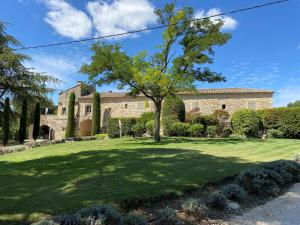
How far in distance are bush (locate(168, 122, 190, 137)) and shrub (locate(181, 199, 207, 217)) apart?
66.8ft

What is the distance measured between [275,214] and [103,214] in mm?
3098

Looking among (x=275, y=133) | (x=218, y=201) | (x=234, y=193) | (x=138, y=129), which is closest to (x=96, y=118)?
(x=138, y=129)

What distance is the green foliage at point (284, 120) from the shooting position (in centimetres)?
2294

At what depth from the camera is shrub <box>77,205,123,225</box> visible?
4262 millimetres

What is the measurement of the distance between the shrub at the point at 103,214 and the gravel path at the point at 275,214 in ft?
6.10

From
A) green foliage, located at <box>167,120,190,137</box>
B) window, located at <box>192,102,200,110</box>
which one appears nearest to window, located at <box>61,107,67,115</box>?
window, located at <box>192,102,200,110</box>

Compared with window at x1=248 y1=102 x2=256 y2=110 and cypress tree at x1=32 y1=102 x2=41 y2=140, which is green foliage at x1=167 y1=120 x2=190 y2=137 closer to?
window at x1=248 y1=102 x2=256 y2=110

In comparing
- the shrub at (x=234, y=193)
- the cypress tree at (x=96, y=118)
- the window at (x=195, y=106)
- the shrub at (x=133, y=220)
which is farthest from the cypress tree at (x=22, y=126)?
the shrub at (x=133, y=220)

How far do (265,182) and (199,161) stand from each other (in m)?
2.94

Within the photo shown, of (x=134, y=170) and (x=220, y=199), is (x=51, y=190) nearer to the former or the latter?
(x=134, y=170)

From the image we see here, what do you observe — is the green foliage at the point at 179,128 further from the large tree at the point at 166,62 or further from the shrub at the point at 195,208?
the shrub at the point at 195,208

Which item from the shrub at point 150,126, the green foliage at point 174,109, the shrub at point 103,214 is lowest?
the shrub at point 103,214

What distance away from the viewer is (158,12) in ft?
60.0

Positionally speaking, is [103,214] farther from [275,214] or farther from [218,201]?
[275,214]
